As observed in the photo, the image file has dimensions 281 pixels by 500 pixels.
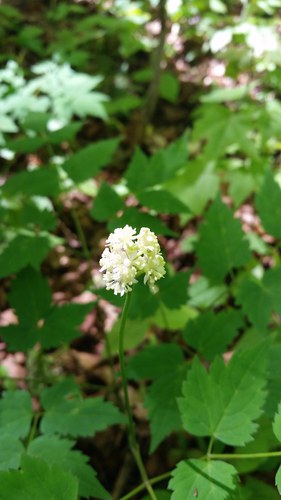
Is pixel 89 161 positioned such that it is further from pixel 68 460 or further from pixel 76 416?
pixel 68 460

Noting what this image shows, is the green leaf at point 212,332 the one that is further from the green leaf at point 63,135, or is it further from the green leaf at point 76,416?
the green leaf at point 63,135

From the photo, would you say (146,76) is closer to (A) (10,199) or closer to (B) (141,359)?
(A) (10,199)

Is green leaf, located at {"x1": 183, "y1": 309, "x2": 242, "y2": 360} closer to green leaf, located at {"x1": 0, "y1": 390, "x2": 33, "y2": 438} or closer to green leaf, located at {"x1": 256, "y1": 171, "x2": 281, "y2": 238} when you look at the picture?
green leaf, located at {"x1": 256, "y1": 171, "x2": 281, "y2": 238}

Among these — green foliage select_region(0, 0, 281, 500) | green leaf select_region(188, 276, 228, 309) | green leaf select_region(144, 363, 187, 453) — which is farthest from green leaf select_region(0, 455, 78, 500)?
green leaf select_region(188, 276, 228, 309)

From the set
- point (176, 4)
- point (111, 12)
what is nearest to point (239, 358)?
point (176, 4)

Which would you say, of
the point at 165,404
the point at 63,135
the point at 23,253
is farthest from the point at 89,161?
the point at 165,404

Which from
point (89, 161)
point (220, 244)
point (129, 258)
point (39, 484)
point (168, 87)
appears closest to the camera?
point (129, 258)
